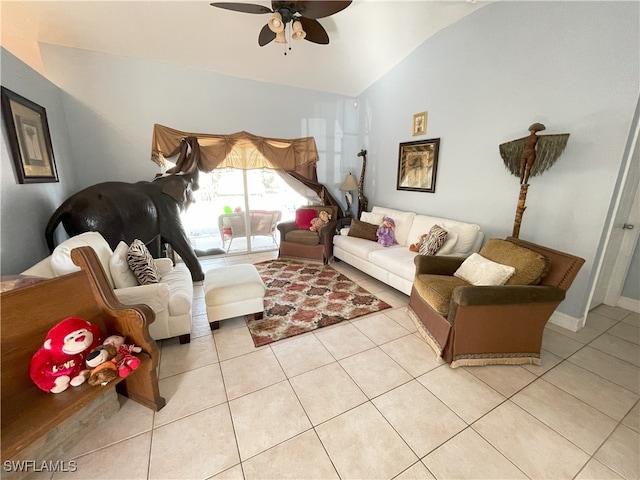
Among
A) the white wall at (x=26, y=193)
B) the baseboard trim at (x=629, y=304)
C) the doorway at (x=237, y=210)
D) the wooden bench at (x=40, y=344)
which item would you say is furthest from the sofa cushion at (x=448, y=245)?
the white wall at (x=26, y=193)

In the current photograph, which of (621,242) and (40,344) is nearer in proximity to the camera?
(40,344)

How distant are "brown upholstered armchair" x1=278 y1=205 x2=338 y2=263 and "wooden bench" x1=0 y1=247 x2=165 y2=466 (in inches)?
100.0

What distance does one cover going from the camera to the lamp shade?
Result: 4.66 metres

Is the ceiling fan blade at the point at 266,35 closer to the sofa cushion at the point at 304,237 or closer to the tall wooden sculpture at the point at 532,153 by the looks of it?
the sofa cushion at the point at 304,237

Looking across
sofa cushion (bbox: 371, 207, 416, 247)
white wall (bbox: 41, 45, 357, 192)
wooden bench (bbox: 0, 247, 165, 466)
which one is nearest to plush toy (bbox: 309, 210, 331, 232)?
sofa cushion (bbox: 371, 207, 416, 247)

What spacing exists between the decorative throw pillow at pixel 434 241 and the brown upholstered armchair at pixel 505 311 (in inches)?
27.9

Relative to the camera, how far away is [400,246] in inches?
135

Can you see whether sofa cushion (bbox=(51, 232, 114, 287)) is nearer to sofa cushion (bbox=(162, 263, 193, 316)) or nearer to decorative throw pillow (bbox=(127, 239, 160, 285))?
decorative throw pillow (bbox=(127, 239, 160, 285))

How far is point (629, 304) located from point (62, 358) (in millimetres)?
4755

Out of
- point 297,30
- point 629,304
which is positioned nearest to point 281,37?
point 297,30

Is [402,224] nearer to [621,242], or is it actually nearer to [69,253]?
[621,242]

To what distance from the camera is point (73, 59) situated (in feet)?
9.68

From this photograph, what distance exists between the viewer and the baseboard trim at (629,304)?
8.50 ft

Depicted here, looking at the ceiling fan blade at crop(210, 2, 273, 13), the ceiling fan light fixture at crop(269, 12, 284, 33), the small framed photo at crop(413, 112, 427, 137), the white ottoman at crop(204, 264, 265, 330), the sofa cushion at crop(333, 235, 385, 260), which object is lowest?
the white ottoman at crop(204, 264, 265, 330)
